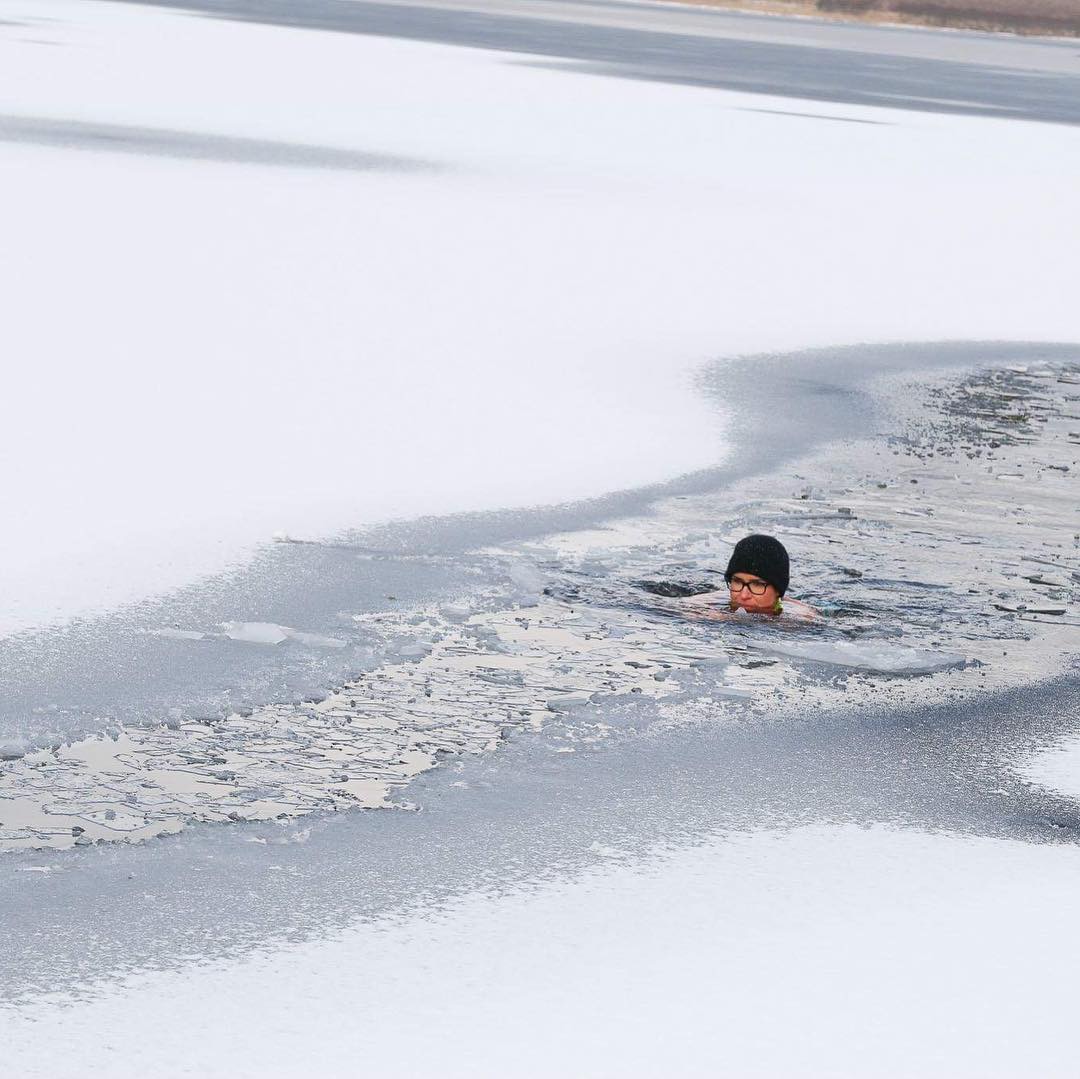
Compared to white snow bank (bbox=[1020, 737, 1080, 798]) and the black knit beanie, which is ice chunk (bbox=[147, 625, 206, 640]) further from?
white snow bank (bbox=[1020, 737, 1080, 798])

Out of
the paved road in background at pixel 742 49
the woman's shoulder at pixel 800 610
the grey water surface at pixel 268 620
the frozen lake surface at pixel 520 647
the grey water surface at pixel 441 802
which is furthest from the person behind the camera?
the paved road in background at pixel 742 49

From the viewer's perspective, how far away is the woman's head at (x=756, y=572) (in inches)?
255

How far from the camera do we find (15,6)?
3631 centimetres

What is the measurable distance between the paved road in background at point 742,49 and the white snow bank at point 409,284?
6256 millimetres

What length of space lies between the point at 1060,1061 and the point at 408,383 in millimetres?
6478

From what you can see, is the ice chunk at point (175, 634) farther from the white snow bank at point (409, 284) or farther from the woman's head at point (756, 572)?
the woman's head at point (756, 572)

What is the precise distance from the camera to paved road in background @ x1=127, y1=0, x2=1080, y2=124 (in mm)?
31859

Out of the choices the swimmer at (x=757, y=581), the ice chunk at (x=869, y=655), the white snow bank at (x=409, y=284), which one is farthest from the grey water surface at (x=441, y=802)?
the swimmer at (x=757, y=581)

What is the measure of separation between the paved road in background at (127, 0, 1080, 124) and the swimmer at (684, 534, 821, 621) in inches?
909

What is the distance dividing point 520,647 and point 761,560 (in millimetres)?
855

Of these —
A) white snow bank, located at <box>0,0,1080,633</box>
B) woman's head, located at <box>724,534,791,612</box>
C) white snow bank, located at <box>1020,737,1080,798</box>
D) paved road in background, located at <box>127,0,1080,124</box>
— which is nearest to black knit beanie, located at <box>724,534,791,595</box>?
woman's head, located at <box>724,534,791,612</box>

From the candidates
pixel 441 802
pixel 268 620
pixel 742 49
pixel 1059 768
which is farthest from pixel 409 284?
pixel 742 49

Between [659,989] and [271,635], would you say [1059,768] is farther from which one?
[271,635]

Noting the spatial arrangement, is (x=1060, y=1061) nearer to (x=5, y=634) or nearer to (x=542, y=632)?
(x=542, y=632)
